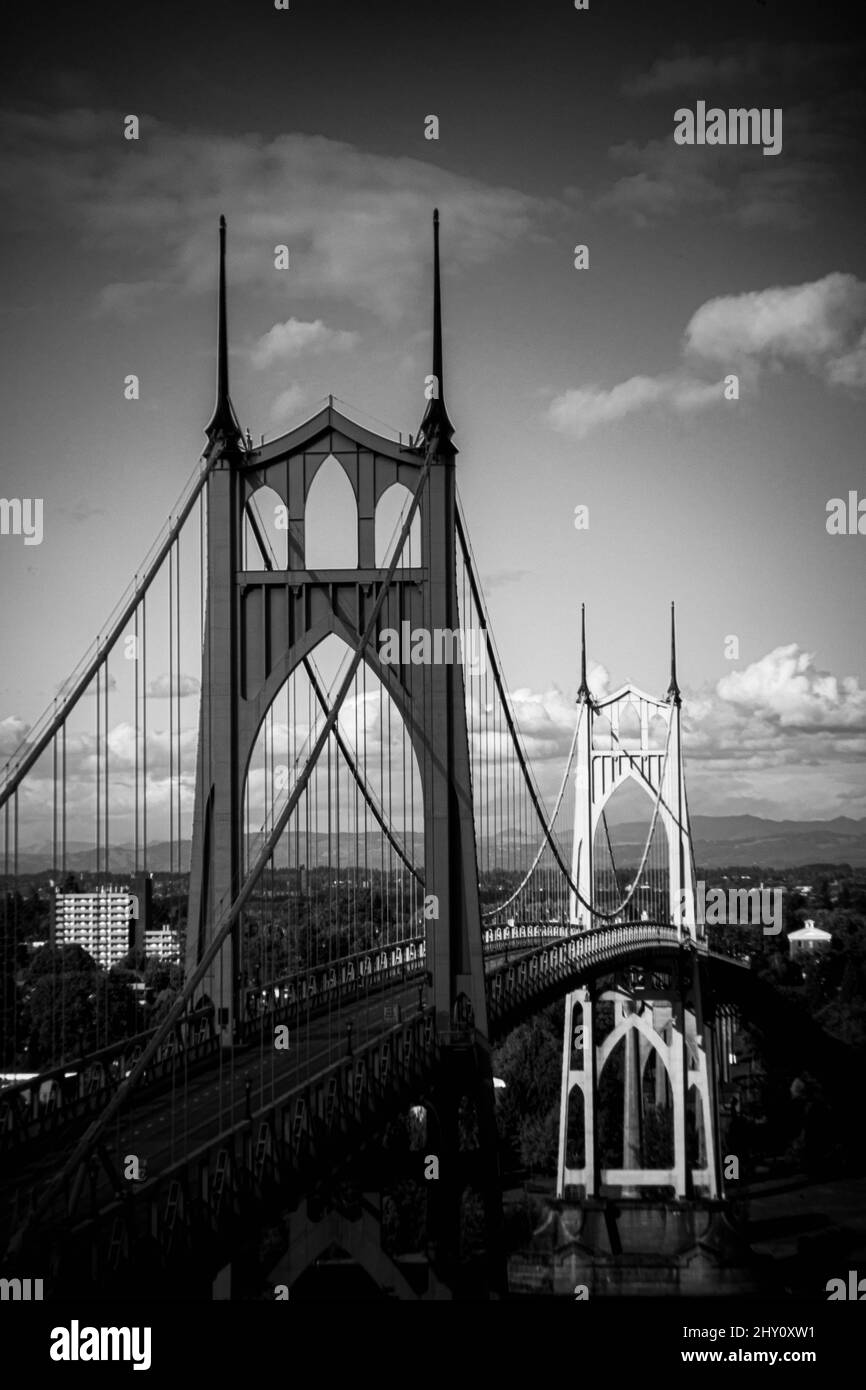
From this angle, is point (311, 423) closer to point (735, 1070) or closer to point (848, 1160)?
point (848, 1160)

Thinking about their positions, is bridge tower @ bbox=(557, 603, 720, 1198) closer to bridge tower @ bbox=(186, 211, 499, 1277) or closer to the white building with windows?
the white building with windows

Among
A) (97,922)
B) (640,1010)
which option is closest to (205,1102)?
(97,922)

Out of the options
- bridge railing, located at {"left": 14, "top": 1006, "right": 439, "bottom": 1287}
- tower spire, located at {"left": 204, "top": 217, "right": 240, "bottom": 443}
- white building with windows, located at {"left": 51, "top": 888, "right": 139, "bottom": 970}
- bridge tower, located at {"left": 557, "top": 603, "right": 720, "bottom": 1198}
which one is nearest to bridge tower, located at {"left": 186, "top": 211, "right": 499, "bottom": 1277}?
tower spire, located at {"left": 204, "top": 217, "right": 240, "bottom": 443}

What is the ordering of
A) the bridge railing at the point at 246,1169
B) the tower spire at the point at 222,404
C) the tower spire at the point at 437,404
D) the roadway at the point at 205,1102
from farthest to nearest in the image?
1. the tower spire at the point at 437,404
2. the tower spire at the point at 222,404
3. the roadway at the point at 205,1102
4. the bridge railing at the point at 246,1169

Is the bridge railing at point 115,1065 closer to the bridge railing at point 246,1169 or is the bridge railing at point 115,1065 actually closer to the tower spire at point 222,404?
the bridge railing at point 246,1169

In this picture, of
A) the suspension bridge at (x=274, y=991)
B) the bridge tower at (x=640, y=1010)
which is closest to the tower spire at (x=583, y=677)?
the bridge tower at (x=640, y=1010)

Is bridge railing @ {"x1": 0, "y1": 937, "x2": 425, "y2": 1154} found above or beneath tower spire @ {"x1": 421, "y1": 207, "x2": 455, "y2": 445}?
beneath
